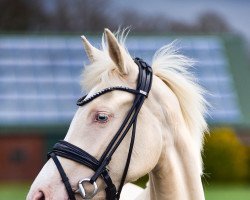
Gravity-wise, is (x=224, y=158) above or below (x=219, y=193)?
above

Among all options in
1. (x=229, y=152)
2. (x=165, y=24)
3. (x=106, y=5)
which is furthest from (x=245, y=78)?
(x=165, y=24)

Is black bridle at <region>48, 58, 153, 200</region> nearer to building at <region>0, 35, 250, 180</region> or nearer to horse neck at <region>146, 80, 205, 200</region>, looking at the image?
horse neck at <region>146, 80, 205, 200</region>

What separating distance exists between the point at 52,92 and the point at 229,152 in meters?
8.09

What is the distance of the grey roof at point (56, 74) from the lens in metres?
31.8

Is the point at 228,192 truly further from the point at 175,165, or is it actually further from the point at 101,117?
the point at 101,117

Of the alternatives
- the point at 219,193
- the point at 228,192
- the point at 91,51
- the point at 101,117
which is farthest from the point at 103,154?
the point at 228,192

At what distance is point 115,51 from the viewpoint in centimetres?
456

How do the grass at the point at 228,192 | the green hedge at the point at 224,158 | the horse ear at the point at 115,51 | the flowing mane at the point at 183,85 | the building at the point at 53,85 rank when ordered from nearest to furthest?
the horse ear at the point at 115,51 < the flowing mane at the point at 183,85 < the grass at the point at 228,192 < the green hedge at the point at 224,158 < the building at the point at 53,85

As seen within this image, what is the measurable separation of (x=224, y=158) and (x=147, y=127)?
24385 millimetres

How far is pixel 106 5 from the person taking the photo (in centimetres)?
6344

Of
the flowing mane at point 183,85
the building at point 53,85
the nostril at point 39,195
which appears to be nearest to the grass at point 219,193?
the building at point 53,85

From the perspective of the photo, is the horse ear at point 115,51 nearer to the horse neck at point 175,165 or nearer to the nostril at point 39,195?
the horse neck at point 175,165

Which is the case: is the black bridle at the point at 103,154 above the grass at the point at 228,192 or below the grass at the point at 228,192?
above

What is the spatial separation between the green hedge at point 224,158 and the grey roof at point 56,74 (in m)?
2.18
